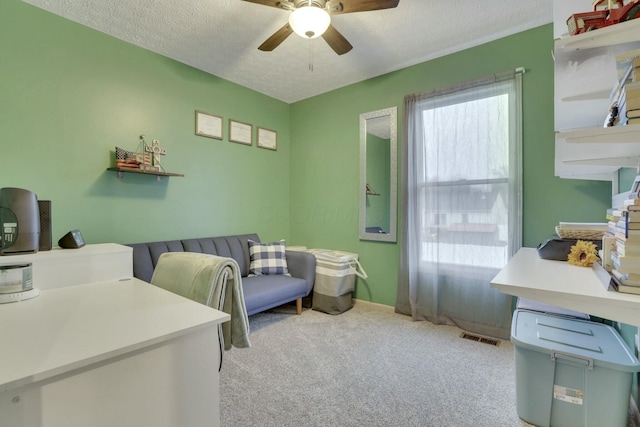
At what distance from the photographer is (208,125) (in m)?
3.13

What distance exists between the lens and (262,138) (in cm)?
367

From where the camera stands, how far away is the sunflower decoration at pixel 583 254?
1323 mm

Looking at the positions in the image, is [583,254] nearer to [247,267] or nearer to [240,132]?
[247,267]

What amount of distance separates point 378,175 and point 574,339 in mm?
2146

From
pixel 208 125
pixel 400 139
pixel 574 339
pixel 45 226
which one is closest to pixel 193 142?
pixel 208 125

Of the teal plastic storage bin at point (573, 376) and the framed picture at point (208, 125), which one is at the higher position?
the framed picture at point (208, 125)

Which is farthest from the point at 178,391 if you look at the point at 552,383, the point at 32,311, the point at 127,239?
the point at 127,239

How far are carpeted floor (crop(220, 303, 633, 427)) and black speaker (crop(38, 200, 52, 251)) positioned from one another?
1292 millimetres

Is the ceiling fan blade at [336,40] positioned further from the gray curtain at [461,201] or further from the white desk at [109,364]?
the white desk at [109,364]

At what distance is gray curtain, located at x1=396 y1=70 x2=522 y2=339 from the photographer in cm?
244

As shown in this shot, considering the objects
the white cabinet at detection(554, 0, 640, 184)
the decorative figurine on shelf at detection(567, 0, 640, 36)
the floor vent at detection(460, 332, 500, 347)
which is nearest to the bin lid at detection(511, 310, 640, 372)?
the floor vent at detection(460, 332, 500, 347)

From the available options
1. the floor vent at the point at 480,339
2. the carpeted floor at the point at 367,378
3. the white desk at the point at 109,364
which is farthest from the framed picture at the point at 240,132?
the floor vent at the point at 480,339

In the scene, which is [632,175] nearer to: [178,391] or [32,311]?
[178,391]

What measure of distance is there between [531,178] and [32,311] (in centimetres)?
316
